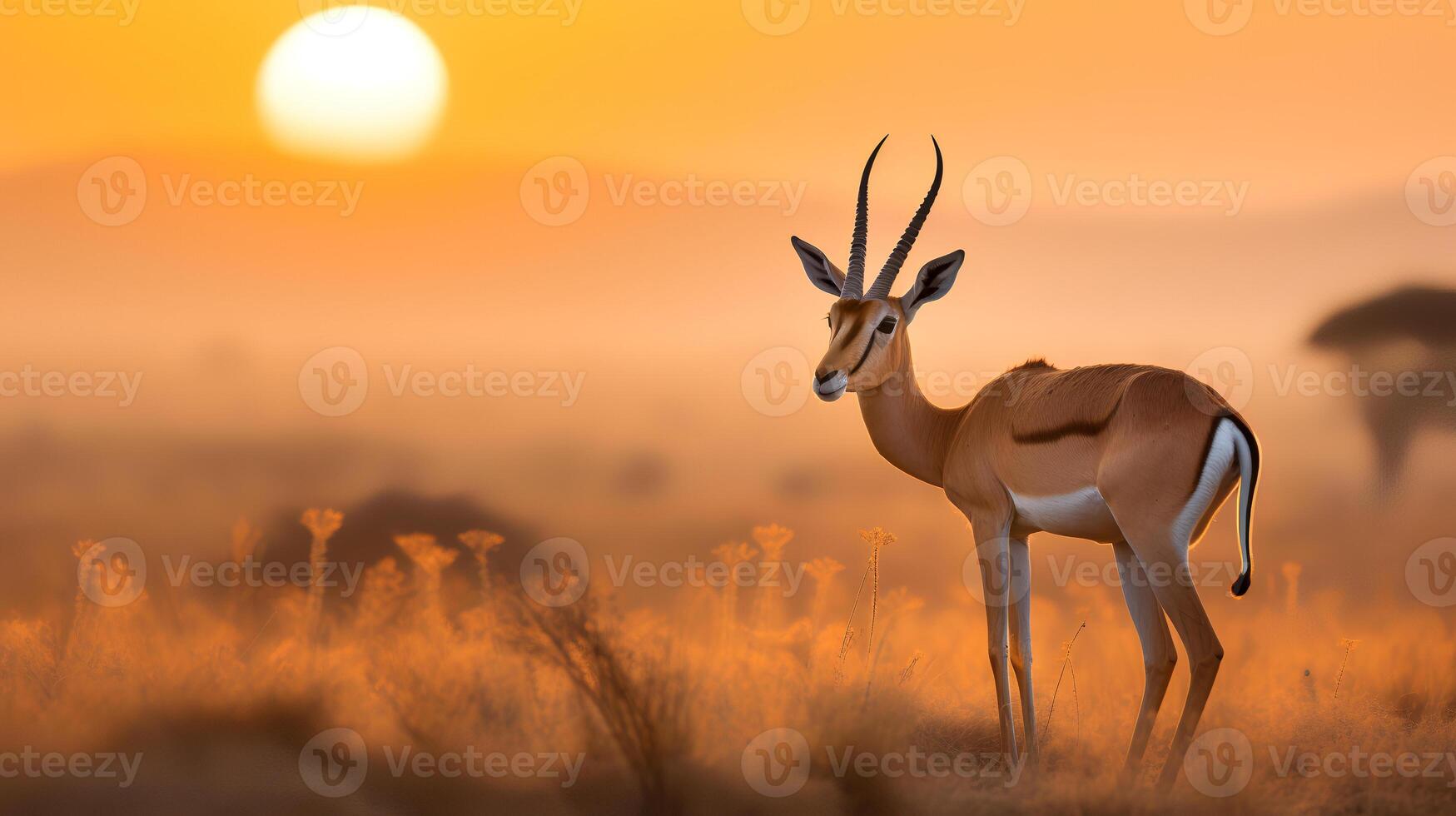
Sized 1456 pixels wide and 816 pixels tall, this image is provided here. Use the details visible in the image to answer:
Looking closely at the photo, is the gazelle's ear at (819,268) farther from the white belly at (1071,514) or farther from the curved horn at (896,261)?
the white belly at (1071,514)

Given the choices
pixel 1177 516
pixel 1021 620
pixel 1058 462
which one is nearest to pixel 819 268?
pixel 1058 462

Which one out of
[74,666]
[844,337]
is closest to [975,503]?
[844,337]

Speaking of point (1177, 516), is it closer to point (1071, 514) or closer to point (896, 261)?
point (1071, 514)

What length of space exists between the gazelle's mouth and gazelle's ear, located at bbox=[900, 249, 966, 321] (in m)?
0.95

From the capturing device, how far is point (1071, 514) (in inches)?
336

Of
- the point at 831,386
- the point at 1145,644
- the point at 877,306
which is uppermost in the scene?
the point at 877,306

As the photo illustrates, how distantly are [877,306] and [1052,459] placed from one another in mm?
1676

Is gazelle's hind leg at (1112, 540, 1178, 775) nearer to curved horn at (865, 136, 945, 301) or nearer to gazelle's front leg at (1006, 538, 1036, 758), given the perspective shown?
gazelle's front leg at (1006, 538, 1036, 758)

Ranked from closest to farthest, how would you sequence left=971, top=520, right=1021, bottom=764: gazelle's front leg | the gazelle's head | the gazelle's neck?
1. left=971, top=520, right=1021, bottom=764: gazelle's front leg
2. the gazelle's head
3. the gazelle's neck

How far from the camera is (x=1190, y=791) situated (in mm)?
8062

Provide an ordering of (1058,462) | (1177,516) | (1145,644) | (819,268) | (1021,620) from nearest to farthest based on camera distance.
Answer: (1177,516), (1058,462), (1145,644), (1021,620), (819,268)

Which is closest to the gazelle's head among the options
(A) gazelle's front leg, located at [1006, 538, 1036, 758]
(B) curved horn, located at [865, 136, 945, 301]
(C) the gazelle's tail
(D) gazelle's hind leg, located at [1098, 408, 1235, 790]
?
(B) curved horn, located at [865, 136, 945, 301]

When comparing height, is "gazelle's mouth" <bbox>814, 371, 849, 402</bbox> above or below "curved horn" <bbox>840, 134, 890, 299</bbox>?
below

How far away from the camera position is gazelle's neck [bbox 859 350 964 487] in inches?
384
